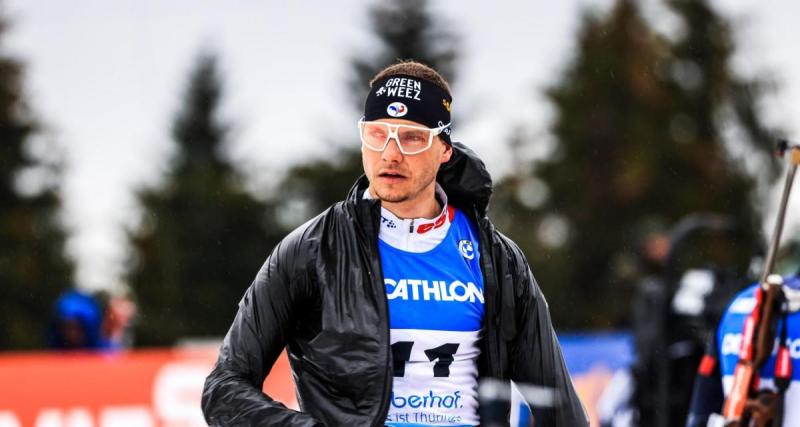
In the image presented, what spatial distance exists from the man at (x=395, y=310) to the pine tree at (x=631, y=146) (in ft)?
129

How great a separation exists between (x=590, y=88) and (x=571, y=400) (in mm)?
44394

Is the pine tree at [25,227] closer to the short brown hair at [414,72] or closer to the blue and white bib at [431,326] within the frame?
the short brown hair at [414,72]

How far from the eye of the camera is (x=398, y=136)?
4137 mm

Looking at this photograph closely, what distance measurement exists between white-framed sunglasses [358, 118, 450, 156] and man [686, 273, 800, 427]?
2.21 m

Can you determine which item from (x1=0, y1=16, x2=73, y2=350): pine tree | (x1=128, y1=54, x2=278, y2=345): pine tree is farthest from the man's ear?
(x1=128, y1=54, x2=278, y2=345): pine tree

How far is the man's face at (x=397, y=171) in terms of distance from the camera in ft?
13.4

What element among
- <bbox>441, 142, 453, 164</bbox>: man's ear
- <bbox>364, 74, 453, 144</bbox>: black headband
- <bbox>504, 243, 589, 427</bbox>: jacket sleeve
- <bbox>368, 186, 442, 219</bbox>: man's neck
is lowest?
<bbox>504, 243, 589, 427</bbox>: jacket sleeve

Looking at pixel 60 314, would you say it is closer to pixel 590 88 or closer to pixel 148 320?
pixel 148 320

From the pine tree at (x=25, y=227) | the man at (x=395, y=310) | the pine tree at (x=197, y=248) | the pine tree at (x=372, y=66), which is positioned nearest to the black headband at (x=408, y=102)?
the man at (x=395, y=310)

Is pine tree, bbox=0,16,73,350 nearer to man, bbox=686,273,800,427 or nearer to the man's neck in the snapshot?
man, bbox=686,273,800,427

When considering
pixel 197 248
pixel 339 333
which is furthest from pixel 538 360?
pixel 197 248

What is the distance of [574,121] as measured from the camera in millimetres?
47844

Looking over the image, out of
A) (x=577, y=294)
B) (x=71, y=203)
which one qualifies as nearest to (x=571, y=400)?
(x=71, y=203)

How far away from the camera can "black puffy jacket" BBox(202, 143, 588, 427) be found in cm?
386
